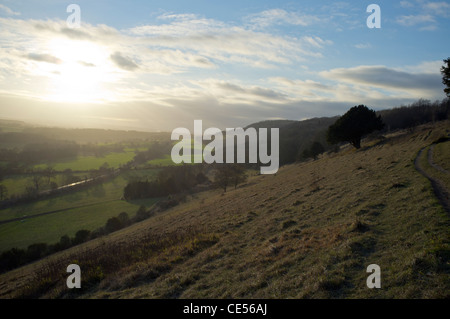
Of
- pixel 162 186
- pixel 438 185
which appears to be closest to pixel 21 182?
pixel 162 186

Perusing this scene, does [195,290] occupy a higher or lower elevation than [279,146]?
lower

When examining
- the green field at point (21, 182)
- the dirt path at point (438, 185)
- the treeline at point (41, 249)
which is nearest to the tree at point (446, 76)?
the dirt path at point (438, 185)

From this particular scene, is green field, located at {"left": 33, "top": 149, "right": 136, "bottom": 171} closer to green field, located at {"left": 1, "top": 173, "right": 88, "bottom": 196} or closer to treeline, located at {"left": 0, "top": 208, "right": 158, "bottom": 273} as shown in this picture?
green field, located at {"left": 1, "top": 173, "right": 88, "bottom": 196}

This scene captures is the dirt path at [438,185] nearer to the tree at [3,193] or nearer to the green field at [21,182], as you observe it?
the green field at [21,182]

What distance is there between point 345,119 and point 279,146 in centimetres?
9160

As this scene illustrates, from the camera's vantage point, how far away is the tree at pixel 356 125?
4720 cm

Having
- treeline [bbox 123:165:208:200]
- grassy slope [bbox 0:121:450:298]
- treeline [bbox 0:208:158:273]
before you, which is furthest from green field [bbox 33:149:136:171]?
grassy slope [bbox 0:121:450:298]

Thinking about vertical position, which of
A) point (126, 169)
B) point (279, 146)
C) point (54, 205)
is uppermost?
point (279, 146)

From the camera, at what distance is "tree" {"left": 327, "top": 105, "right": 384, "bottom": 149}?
155ft

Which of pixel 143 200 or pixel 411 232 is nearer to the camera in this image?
pixel 411 232
